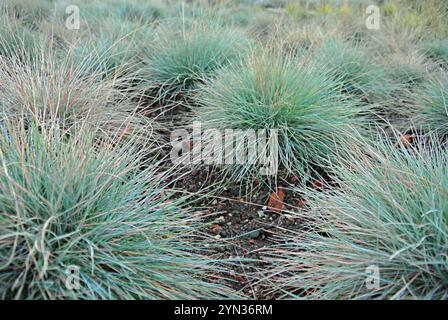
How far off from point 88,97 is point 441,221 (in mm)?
2391

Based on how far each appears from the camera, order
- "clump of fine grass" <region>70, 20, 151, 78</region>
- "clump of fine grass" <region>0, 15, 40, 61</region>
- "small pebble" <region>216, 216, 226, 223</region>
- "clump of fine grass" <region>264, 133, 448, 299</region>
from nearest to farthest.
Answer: "clump of fine grass" <region>264, 133, 448, 299</region>
"small pebble" <region>216, 216, 226, 223</region>
"clump of fine grass" <region>70, 20, 151, 78</region>
"clump of fine grass" <region>0, 15, 40, 61</region>

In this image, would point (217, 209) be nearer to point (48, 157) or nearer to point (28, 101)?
point (48, 157)

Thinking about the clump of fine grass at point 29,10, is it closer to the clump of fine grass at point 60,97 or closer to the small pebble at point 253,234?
the clump of fine grass at point 60,97

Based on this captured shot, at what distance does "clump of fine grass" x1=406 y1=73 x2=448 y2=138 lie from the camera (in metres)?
3.60

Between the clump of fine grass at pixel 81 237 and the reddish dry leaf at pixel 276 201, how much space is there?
0.68 meters

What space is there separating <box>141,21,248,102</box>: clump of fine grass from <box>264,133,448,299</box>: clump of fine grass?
2.11m

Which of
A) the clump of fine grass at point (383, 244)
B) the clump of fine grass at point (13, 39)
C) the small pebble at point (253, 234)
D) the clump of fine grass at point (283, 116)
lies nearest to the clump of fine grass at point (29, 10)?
the clump of fine grass at point (13, 39)

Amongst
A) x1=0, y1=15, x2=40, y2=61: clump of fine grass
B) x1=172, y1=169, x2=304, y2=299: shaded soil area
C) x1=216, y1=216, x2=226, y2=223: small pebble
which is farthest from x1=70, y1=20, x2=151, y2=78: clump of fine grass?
x1=216, y1=216, x2=226, y2=223: small pebble

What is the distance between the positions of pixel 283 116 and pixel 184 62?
146cm

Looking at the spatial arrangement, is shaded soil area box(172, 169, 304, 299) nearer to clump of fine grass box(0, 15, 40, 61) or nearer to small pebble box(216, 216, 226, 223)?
small pebble box(216, 216, 226, 223)

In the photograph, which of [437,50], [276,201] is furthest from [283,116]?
[437,50]

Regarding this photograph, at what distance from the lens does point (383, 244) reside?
2.01m

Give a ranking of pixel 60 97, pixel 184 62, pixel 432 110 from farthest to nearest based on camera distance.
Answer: pixel 184 62, pixel 432 110, pixel 60 97

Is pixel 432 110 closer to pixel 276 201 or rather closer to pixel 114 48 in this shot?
pixel 276 201
